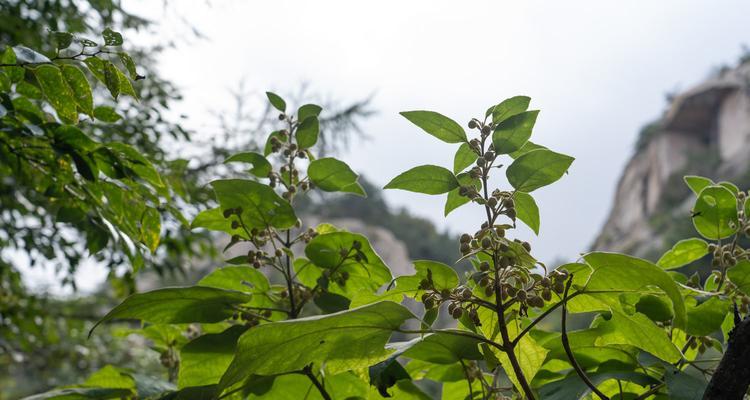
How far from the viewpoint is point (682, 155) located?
72.7ft

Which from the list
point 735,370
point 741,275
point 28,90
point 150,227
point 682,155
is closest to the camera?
point 735,370

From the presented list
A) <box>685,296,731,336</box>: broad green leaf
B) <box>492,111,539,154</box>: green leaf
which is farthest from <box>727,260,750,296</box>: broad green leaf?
<box>492,111,539,154</box>: green leaf

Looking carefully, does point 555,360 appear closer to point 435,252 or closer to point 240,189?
point 240,189

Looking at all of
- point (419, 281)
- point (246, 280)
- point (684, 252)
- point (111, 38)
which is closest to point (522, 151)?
point (419, 281)

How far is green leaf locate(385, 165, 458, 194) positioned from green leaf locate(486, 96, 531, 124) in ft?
0.26

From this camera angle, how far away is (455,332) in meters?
0.57

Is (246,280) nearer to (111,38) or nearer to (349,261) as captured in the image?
(349,261)

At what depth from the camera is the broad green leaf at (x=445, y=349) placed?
0.65 m

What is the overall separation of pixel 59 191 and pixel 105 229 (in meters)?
0.11

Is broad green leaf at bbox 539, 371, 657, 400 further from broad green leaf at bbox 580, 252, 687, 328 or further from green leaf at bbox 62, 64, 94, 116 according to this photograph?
green leaf at bbox 62, 64, 94, 116

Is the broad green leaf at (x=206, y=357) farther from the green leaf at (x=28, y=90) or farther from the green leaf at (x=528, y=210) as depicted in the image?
the green leaf at (x=28, y=90)

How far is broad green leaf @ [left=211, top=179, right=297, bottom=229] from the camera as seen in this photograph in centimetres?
77

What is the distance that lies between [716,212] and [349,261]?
0.44 metres

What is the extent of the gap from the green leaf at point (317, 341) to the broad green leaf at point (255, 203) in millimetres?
238
